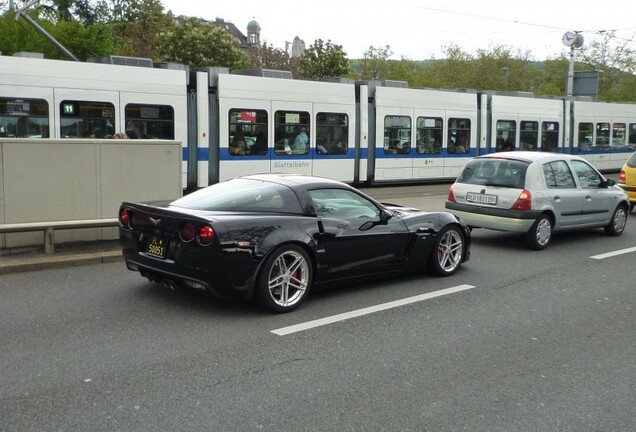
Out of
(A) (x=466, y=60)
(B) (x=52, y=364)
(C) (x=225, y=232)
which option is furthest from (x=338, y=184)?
(A) (x=466, y=60)

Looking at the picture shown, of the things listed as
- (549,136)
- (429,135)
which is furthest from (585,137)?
(429,135)

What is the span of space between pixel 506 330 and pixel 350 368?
6.06ft

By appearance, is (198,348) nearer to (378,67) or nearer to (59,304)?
(59,304)

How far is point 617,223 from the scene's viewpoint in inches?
489

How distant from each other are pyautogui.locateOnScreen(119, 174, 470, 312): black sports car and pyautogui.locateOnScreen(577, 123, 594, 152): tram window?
23756mm

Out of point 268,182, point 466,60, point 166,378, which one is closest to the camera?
point 166,378

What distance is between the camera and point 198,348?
5.32 m

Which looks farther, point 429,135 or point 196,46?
point 196,46

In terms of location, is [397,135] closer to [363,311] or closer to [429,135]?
[429,135]

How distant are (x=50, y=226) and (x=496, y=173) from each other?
6.75 metres

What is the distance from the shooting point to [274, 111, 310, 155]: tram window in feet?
60.4

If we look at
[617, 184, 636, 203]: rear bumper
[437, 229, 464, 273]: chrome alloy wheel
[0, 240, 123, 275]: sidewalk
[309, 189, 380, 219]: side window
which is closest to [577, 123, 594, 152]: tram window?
[617, 184, 636, 203]: rear bumper

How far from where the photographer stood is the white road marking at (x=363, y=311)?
5928mm

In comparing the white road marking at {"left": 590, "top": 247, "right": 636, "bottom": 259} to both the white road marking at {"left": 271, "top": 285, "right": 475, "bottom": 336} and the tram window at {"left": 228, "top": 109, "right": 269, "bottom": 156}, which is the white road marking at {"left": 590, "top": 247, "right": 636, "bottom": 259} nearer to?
the white road marking at {"left": 271, "top": 285, "right": 475, "bottom": 336}
